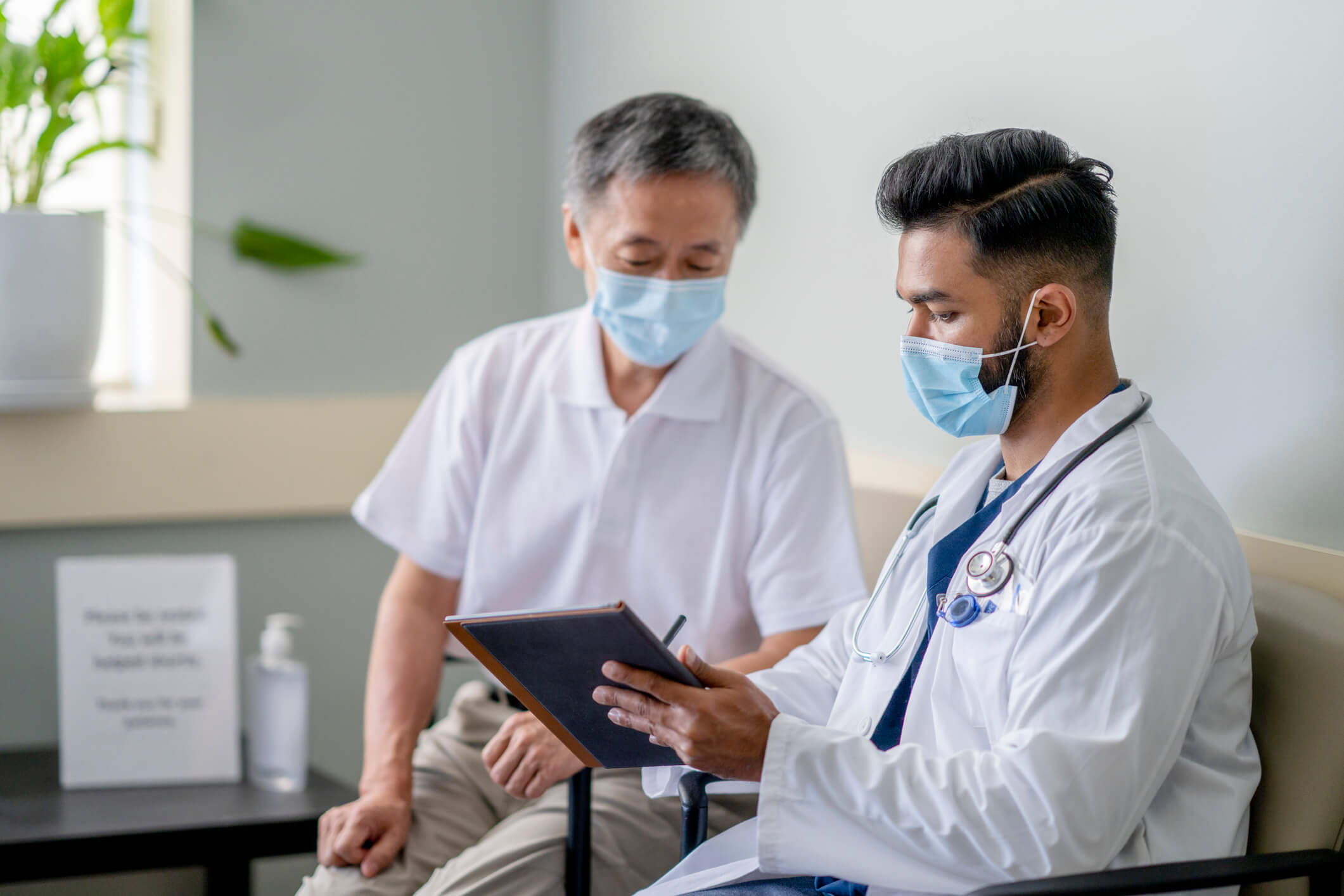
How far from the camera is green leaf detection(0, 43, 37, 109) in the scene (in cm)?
224

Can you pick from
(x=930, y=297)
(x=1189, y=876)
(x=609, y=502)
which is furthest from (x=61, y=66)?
(x=1189, y=876)

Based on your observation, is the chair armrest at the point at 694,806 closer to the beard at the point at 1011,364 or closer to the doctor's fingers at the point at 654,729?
the doctor's fingers at the point at 654,729

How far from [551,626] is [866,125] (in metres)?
1.21

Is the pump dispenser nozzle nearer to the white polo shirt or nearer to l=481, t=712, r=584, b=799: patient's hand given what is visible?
the white polo shirt

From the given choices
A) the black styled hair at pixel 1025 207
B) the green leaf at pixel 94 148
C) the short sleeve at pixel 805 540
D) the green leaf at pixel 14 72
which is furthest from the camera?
the green leaf at pixel 94 148

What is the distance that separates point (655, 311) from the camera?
1799mm

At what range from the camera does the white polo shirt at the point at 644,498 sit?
1.83m

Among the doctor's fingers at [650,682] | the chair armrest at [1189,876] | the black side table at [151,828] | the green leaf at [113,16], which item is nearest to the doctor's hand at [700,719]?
the doctor's fingers at [650,682]

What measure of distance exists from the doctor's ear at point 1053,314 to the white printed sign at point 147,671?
5.00 feet

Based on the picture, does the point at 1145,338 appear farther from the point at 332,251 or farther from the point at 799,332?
the point at 332,251

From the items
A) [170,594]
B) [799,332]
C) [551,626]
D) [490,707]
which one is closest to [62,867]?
[170,594]

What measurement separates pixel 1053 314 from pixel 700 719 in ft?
1.78

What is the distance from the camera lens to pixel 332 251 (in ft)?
9.09

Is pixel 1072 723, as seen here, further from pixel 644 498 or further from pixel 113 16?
pixel 113 16
